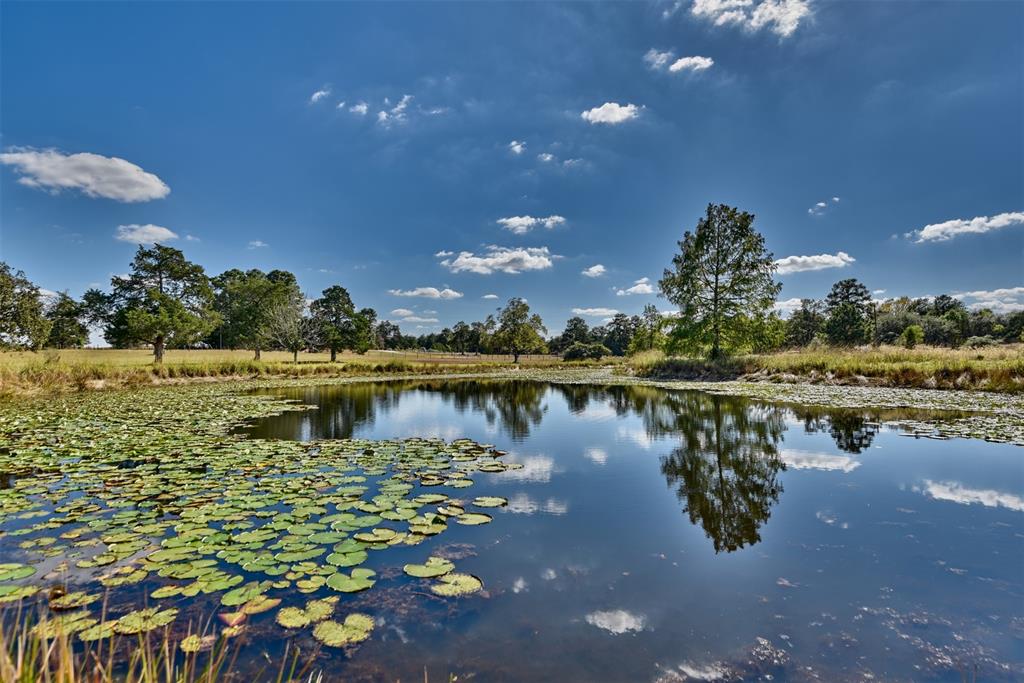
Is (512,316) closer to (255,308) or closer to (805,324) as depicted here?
(255,308)

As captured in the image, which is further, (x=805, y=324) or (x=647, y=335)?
(x=805, y=324)

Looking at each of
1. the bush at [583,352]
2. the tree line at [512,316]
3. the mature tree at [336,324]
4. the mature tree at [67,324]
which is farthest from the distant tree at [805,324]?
the mature tree at [67,324]

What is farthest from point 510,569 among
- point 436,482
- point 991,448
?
point 991,448

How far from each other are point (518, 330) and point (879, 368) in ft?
129

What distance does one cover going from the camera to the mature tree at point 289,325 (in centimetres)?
4869

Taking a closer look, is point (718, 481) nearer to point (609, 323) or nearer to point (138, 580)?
point (138, 580)

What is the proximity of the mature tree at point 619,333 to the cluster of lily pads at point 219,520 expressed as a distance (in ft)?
296

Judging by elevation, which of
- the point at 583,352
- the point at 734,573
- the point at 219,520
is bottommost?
the point at 734,573

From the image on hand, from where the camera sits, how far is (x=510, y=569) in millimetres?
4152

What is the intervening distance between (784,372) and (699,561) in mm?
25480

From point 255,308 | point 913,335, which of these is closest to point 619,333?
point 913,335

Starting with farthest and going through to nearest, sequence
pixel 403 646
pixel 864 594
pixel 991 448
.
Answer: pixel 991 448 < pixel 864 594 < pixel 403 646

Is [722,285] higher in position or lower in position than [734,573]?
higher

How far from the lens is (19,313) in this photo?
26.3 m
